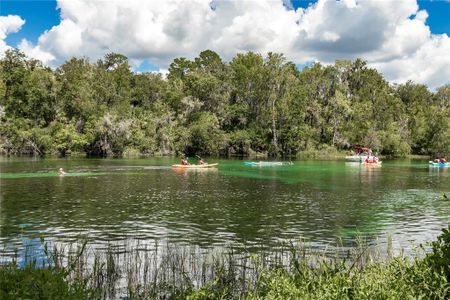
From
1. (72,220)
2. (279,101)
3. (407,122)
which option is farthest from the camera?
(407,122)

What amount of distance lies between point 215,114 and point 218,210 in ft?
284

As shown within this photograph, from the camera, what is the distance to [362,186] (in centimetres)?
4856

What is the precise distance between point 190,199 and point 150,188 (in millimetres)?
8110

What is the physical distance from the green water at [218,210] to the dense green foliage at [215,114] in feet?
185

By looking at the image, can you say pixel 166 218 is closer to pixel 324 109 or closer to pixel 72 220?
pixel 72 220

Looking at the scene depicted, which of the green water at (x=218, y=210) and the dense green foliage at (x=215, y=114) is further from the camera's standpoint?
the dense green foliage at (x=215, y=114)

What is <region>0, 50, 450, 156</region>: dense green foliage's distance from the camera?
109500 mm

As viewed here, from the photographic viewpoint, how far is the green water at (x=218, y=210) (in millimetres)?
23844

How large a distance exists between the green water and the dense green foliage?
185 ft

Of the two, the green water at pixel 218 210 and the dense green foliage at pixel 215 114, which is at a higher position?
the dense green foliage at pixel 215 114

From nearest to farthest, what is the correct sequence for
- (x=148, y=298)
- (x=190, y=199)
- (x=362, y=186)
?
(x=148, y=298) → (x=190, y=199) → (x=362, y=186)

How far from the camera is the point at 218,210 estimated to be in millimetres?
32156

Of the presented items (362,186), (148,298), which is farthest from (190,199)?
(148,298)

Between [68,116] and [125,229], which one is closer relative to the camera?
[125,229]
